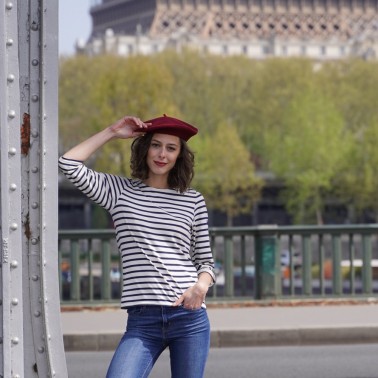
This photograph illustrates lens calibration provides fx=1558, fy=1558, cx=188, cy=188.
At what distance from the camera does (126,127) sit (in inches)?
203

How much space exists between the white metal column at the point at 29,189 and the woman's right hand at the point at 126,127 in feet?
2.69

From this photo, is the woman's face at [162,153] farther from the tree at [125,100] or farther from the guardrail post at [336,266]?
the tree at [125,100]

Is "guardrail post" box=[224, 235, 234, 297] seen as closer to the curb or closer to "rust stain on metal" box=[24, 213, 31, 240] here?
the curb

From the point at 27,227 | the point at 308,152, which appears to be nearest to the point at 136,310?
the point at 27,227

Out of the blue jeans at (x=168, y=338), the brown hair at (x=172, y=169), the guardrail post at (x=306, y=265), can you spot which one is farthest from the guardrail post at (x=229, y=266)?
the blue jeans at (x=168, y=338)

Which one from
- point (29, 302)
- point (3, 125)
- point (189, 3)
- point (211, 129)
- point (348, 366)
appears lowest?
point (348, 366)

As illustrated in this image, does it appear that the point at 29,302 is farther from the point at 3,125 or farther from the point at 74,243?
the point at 74,243

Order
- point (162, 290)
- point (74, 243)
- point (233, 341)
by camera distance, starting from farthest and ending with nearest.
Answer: point (74, 243), point (233, 341), point (162, 290)

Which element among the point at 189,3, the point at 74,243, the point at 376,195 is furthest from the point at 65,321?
the point at 189,3

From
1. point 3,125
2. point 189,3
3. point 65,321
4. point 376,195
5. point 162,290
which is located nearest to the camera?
point 3,125

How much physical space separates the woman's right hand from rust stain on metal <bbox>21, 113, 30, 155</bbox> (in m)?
0.83

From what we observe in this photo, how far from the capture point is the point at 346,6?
185 metres

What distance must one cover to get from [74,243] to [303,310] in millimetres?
2519

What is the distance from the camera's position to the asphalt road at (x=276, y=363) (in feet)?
37.0
